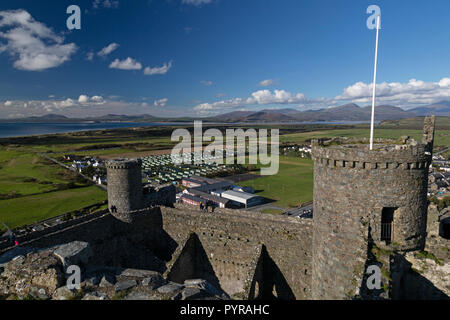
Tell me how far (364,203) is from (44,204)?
5388 cm

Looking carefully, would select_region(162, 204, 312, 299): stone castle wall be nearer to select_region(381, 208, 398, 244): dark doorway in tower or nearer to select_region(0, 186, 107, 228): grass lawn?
select_region(381, 208, 398, 244): dark doorway in tower

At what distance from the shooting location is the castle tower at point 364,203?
27.2 feet

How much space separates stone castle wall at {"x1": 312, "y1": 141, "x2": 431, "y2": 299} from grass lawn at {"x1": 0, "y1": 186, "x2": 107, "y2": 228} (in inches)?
1657

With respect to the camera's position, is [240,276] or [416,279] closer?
[416,279]

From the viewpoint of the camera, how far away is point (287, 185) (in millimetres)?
68188

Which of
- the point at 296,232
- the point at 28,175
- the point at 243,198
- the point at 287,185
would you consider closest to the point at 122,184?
the point at 296,232

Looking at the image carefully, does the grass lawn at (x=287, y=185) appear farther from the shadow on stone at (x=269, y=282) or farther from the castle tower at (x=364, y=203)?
the castle tower at (x=364, y=203)

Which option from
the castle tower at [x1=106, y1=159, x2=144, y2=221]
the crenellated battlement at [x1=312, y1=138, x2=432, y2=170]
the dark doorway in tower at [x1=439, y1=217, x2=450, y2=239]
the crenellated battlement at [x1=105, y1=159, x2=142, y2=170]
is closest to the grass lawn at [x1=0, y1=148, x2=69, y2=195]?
the castle tower at [x1=106, y1=159, x2=144, y2=221]

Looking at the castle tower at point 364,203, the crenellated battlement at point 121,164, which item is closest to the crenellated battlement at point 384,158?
the castle tower at point 364,203

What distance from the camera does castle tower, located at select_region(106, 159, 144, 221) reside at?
17.8 meters

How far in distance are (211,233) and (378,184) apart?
885 centimetres
